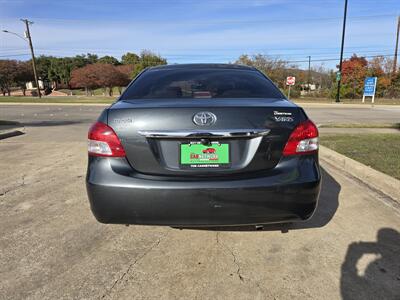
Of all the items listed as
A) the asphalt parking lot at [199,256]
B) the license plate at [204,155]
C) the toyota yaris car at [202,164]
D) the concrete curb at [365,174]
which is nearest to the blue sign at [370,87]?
the concrete curb at [365,174]

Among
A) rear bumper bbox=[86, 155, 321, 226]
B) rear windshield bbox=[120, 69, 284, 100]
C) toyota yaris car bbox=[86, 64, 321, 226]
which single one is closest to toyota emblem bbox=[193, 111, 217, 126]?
toyota yaris car bbox=[86, 64, 321, 226]

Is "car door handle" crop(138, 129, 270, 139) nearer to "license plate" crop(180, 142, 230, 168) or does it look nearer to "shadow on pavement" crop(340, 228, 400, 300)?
"license plate" crop(180, 142, 230, 168)

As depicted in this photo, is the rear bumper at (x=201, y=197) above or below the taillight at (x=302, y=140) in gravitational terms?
below

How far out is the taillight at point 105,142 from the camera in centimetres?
230

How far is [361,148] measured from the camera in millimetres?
6539

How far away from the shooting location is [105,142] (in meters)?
2.32

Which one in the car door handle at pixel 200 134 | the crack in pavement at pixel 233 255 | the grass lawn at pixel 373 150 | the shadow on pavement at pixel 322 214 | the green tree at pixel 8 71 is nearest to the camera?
the car door handle at pixel 200 134

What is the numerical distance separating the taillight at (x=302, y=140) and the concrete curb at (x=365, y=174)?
2.18 metres

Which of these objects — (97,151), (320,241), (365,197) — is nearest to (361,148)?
(365,197)

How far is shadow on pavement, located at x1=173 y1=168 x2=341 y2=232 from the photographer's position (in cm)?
313

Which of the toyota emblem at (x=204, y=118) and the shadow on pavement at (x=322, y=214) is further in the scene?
the shadow on pavement at (x=322, y=214)

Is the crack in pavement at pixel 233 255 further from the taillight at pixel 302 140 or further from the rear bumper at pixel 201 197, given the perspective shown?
the taillight at pixel 302 140

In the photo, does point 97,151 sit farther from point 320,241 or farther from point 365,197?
point 365,197

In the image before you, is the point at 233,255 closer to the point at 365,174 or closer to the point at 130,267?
the point at 130,267
